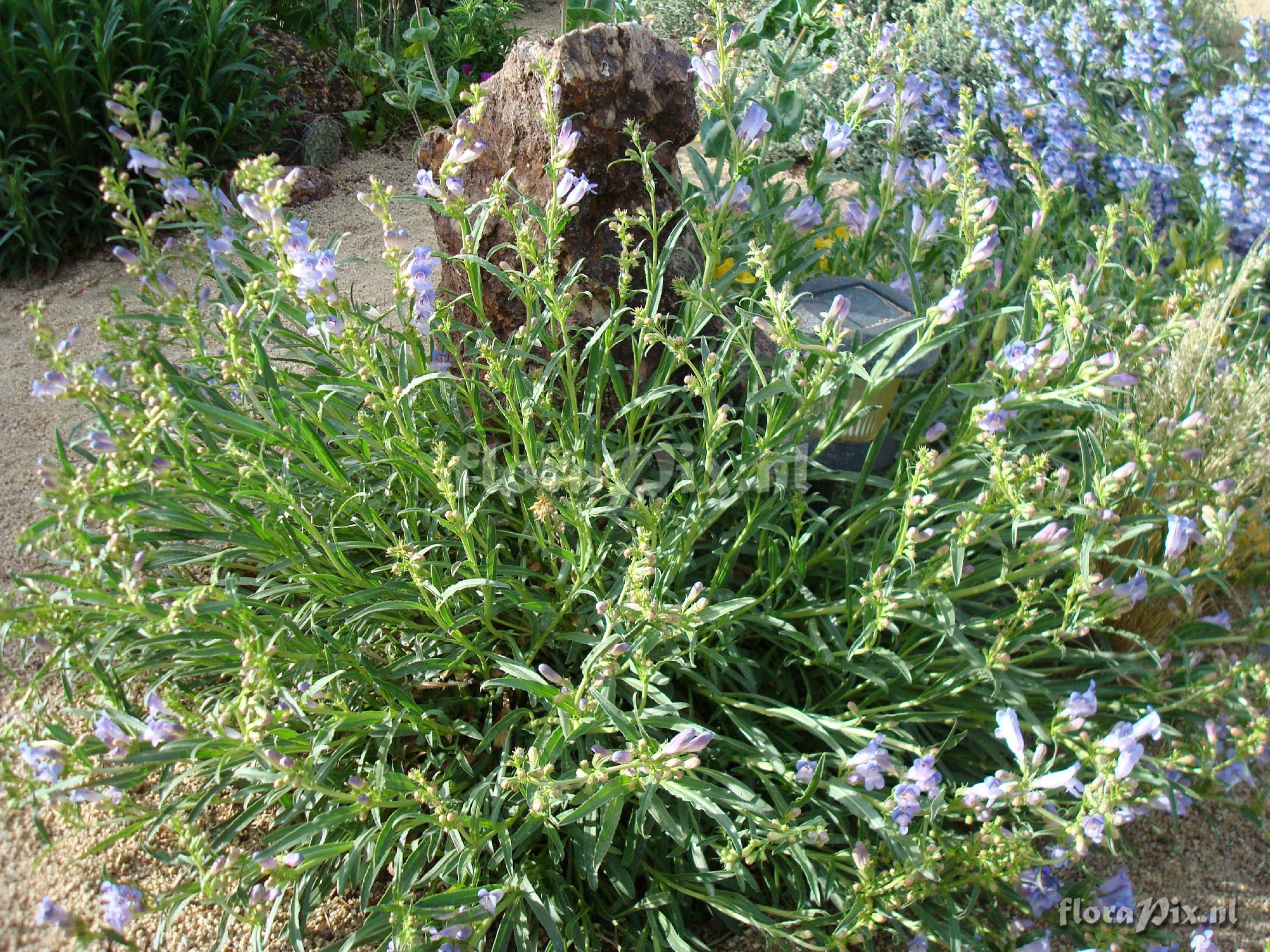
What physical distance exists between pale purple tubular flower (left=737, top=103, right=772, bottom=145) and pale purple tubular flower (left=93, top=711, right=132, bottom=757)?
1.88 metres

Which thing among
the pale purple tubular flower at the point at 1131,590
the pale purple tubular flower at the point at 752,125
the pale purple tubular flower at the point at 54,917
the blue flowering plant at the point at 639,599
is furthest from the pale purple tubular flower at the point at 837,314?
the pale purple tubular flower at the point at 54,917

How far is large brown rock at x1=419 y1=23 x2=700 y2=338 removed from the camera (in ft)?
8.79

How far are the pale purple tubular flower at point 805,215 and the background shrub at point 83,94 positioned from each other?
2735 mm

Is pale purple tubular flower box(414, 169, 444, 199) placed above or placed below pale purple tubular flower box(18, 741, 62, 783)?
above

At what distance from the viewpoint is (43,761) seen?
1890mm

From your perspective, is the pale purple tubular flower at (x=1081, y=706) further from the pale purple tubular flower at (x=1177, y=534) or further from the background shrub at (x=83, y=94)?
the background shrub at (x=83, y=94)

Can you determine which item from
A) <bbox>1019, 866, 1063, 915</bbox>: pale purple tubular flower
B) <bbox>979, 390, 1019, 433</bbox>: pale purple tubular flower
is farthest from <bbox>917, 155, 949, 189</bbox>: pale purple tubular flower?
<bbox>1019, 866, 1063, 915</bbox>: pale purple tubular flower

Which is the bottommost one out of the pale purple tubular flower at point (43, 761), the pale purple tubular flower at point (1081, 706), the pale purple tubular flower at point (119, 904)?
the pale purple tubular flower at point (119, 904)

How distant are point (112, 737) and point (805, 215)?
2073 millimetres

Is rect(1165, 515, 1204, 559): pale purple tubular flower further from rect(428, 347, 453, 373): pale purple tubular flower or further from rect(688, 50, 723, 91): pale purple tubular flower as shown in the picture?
rect(428, 347, 453, 373): pale purple tubular flower

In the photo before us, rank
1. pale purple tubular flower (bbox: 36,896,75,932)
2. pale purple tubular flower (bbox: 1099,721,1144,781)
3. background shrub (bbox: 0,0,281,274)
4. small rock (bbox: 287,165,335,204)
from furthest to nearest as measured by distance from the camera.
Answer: small rock (bbox: 287,165,335,204), background shrub (bbox: 0,0,281,274), pale purple tubular flower (bbox: 1099,721,1144,781), pale purple tubular flower (bbox: 36,896,75,932)

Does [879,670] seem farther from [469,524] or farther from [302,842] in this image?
[302,842]

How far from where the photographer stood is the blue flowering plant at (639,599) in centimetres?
Result: 181

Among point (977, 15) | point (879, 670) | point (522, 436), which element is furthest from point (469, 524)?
point (977, 15)
